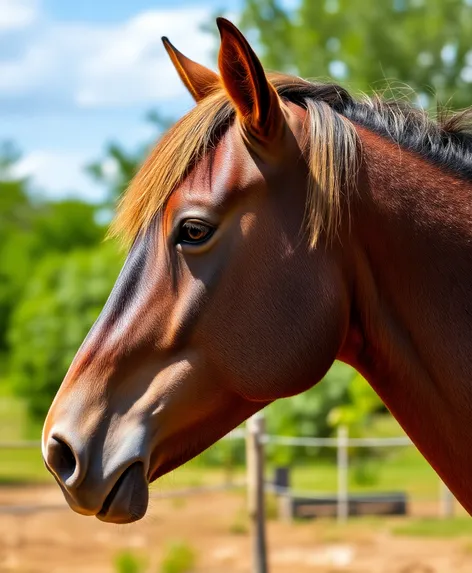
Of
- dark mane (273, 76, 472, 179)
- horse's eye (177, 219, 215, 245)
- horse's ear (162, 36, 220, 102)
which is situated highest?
horse's ear (162, 36, 220, 102)

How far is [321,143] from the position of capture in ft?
6.37

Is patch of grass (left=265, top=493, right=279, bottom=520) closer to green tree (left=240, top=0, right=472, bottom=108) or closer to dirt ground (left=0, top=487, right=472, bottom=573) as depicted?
dirt ground (left=0, top=487, right=472, bottom=573)

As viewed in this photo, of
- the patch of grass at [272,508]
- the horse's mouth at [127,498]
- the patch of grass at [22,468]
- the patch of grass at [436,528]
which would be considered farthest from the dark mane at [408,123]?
the patch of grass at [22,468]

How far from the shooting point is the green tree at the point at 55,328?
1912 centimetres

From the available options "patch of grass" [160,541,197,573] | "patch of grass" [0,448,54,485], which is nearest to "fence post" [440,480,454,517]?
"patch of grass" [160,541,197,573]

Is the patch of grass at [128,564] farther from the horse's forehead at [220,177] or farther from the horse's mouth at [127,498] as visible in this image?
the horse's forehead at [220,177]

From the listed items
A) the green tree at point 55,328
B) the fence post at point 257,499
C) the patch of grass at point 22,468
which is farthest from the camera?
the green tree at point 55,328

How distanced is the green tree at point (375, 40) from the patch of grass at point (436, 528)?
13419mm

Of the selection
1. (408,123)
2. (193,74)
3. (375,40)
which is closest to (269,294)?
(408,123)

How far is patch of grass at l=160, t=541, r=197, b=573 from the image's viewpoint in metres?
7.93

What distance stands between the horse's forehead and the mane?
0.02 m

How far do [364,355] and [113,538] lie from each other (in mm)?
9028

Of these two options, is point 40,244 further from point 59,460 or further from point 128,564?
point 59,460

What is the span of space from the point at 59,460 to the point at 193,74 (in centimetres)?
102
